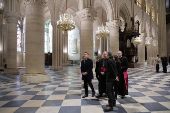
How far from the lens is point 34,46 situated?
7602mm

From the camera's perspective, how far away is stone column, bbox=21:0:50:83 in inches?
298

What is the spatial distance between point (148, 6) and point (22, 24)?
25.1 m

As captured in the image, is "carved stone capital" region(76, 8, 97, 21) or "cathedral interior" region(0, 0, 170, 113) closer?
"cathedral interior" region(0, 0, 170, 113)

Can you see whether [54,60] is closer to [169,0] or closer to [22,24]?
[22,24]

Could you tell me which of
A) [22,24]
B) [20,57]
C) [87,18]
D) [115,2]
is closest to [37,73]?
[87,18]

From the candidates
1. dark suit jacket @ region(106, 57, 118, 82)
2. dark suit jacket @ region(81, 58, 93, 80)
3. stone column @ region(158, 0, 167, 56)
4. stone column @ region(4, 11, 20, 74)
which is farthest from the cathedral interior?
stone column @ region(158, 0, 167, 56)

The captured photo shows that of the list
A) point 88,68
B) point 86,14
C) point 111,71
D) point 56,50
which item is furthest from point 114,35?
point 111,71

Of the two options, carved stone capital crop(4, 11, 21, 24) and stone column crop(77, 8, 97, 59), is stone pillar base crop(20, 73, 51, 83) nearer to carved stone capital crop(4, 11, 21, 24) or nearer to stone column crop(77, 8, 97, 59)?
stone column crop(77, 8, 97, 59)

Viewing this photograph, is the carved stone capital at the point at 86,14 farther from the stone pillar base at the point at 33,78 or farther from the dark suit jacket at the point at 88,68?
the dark suit jacket at the point at 88,68

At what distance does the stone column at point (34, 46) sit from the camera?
24.8 ft

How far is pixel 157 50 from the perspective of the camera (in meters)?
31.3

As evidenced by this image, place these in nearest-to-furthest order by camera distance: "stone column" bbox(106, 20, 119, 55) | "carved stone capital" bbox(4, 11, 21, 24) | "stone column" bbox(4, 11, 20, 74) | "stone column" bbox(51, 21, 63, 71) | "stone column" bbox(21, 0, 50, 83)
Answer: "stone column" bbox(21, 0, 50, 83) < "carved stone capital" bbox(4, 11, 21, 24) < "stone column" bbox(4, 11, 20, 74) < "stone column" bbox(51, 21, 63, 71) < "stone column" bbox(106, 20, 119, 55)

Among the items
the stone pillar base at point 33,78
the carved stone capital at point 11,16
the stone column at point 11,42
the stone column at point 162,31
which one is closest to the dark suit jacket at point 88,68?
the stone pillar base at point 33,78

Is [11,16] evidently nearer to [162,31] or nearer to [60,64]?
[60,64]
